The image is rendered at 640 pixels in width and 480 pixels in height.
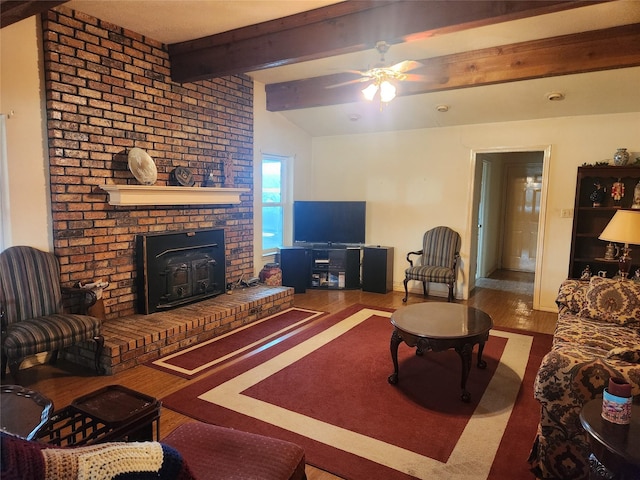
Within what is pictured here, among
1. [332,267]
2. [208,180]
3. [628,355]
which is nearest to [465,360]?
[628,355]

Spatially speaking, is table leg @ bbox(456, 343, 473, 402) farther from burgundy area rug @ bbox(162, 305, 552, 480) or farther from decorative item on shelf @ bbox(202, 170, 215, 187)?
decorative item on shelf @ bbox(202, 170, 215, 187)

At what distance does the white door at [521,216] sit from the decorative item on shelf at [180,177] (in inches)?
237

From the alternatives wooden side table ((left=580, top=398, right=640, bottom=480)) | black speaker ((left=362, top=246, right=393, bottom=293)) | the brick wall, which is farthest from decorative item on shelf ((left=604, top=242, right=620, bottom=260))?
the brick wall

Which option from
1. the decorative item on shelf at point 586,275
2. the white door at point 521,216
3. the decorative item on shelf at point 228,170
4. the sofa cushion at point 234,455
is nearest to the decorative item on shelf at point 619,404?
the sofa cushion at point 234,455

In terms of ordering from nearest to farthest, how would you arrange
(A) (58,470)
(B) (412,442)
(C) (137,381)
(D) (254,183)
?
(A) (58,470) < (B) (412,442) < (C) (137,381) < (D) (254,183)

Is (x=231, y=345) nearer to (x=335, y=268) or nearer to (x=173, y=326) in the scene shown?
(x=173, y=326)

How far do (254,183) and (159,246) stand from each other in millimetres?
1753

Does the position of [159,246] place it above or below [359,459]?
above

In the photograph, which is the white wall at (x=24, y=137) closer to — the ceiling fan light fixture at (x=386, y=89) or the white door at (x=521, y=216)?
the ceiling fan light fixture at (x=386, y=89)

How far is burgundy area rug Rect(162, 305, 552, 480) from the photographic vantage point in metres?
2.22

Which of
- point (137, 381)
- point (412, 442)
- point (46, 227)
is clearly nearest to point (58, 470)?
Answer: point (412, 442)

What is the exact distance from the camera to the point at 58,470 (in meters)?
0.85

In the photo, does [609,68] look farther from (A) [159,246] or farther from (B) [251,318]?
(A) [159,246]

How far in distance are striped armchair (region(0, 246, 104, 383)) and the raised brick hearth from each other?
0.54ft
